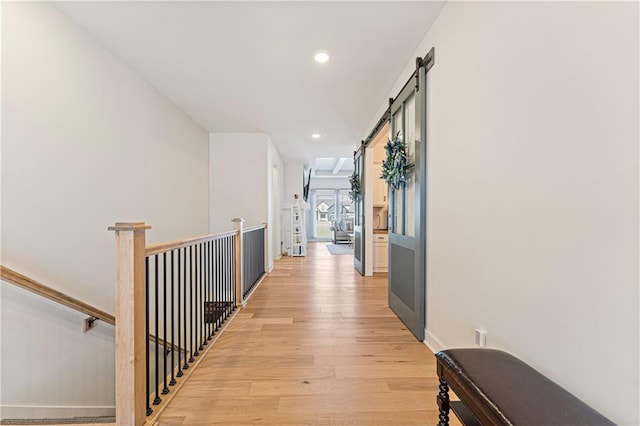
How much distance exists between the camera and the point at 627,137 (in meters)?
0.86

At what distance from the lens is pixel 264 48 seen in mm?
2588

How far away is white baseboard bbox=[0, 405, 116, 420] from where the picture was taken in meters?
1.91

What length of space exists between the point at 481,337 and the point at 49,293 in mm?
2780

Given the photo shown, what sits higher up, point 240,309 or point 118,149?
point 118,149

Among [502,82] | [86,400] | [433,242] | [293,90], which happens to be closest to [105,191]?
[86,400]

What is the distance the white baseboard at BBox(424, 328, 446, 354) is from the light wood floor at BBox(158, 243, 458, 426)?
55mm

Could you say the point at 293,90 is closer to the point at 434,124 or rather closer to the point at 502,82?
the point at 434,124

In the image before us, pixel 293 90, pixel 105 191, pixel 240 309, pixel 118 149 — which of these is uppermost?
pixel 293 90

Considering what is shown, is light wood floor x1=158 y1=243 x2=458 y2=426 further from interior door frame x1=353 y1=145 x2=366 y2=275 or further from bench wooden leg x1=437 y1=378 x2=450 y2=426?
interior door frame x1=353 y1=145 x2=366 y2=275

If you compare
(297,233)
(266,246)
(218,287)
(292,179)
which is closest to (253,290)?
(218,287)

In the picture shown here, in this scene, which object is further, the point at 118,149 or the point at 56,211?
the point at 118,149

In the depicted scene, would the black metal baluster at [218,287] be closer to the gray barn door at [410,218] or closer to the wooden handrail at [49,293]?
the wooden handrail at [49,293]

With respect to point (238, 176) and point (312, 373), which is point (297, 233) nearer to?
point (238, 176)

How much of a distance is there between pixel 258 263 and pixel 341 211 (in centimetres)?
837
